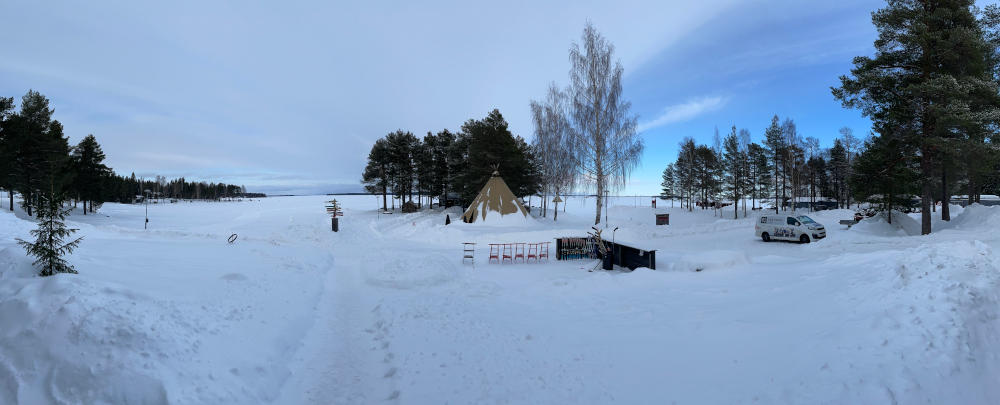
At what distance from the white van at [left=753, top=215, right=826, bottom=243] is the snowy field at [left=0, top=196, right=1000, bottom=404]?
9.80m

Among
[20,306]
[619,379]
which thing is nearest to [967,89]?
[619,379]

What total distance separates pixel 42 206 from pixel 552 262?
38.4 ft

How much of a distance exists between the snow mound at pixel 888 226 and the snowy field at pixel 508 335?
1138 centimetres

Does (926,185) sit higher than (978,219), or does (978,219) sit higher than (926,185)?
(926,185)

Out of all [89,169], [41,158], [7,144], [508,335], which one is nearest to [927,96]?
[508,335]

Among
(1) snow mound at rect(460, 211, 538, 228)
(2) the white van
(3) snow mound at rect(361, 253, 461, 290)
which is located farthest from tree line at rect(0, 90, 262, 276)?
(2) the white van

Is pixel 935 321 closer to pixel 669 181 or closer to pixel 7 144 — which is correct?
pixel 7 144

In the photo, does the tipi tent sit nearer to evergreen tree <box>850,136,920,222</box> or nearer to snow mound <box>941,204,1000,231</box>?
evergreen tree <box>850,136,920,222</box>

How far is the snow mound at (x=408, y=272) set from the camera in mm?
9570

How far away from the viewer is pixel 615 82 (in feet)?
70.4

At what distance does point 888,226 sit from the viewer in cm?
1698

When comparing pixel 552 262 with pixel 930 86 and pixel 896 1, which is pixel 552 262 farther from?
pixel 896 1

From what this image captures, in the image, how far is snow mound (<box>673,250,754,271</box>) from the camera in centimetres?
939

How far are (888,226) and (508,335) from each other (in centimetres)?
2107
